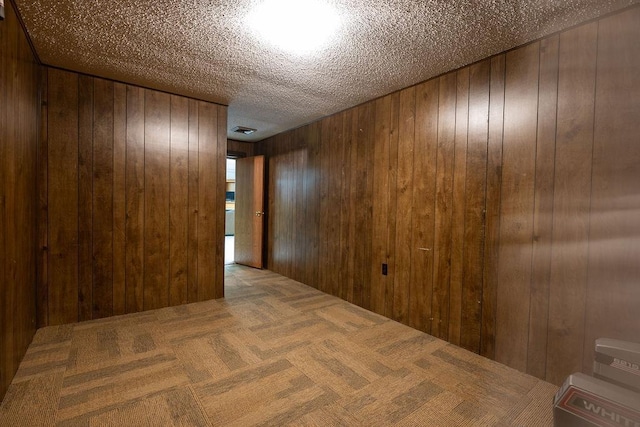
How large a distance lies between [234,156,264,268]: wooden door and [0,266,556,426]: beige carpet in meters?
2.29

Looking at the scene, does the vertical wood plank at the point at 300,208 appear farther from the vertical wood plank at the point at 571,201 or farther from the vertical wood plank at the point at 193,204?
the vertical wood plank at the point at 571,201

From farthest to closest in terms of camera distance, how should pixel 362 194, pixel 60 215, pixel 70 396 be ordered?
pixel 362 194
pixel 60 215
pixel 70 396

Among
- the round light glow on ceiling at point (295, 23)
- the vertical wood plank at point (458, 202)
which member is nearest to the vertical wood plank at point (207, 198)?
the round light glow on ceiling at point (295, 23)

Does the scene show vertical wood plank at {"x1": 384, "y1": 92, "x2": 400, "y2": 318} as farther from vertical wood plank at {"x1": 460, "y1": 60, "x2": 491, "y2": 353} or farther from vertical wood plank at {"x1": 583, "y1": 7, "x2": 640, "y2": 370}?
vertical wood plank at {"x1": 583, "y1": 7, "x2": 640, "y2": 370}

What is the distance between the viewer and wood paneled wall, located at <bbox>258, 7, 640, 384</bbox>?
1.67m

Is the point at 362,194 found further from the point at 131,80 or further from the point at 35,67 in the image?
the point at 35,67

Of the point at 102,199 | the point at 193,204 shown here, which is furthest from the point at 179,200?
the point at 102,199

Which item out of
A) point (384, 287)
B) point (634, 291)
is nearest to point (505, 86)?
point (634, 291)

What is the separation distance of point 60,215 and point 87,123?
0.87m

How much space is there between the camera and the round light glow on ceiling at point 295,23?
1.67m

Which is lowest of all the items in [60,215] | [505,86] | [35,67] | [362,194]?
[60,215]

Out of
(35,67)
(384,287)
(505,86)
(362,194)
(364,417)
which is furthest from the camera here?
(362,194)

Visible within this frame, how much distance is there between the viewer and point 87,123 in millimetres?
2744

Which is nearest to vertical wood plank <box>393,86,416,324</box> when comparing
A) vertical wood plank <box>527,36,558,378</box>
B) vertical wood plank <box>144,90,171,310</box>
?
vertical wood plank <box>527,36,558,378</box>
